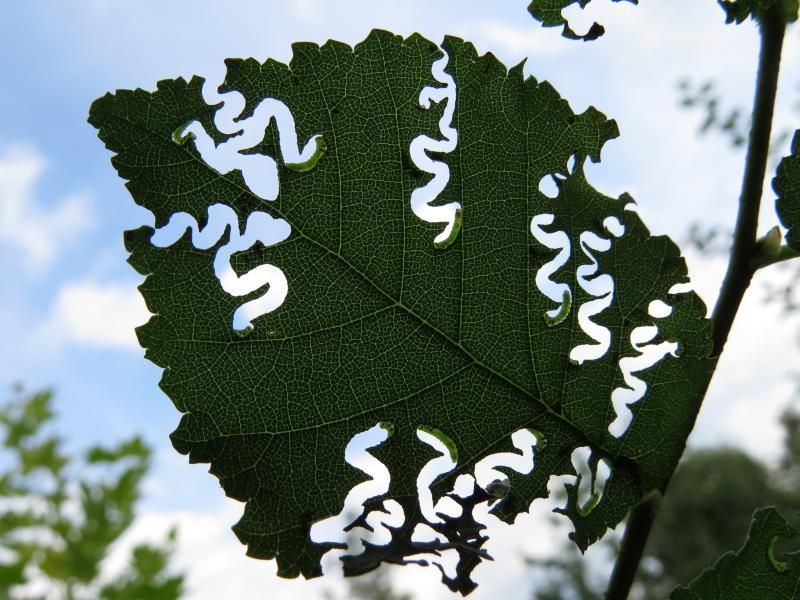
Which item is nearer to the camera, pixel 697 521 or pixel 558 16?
pixel 558 16

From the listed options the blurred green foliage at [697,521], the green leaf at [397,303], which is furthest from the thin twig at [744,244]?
the blurred green foliage at [697,521]

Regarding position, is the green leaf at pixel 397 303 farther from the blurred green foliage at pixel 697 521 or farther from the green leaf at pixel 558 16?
the blurred green foliage at pixel 697 521

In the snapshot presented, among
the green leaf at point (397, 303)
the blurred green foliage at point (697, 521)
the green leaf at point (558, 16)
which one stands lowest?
the green leaf at point (397, 303)

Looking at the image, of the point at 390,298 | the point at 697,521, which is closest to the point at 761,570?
the point at 390,298

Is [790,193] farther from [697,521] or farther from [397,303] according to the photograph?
[697,521]

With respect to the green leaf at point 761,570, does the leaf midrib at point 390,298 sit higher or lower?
higher

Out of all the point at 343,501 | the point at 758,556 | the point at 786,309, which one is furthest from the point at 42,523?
the point at 786,309

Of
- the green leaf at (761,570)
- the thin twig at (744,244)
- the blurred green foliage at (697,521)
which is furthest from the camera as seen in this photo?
the blurred green foliage at (697,521)
